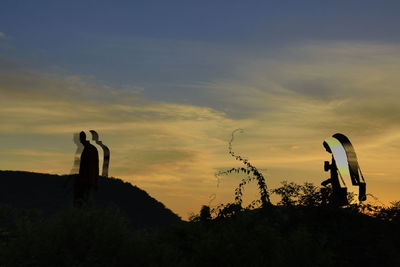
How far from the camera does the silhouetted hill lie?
108 ft

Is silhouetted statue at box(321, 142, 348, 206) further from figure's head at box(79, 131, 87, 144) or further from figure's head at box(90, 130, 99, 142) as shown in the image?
figure's head at box(90, 130, 99, 142)

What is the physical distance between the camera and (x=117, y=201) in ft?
112

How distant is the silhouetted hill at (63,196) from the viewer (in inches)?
1291

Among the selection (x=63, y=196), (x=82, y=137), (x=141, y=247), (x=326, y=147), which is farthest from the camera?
(x=63, y=196)

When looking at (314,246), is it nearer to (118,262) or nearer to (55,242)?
(118,262)

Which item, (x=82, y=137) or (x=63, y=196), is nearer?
(x=82, y=137)

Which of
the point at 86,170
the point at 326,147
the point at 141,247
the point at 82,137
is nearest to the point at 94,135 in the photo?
the point at 82,137

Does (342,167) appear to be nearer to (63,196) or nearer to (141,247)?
(141,247)

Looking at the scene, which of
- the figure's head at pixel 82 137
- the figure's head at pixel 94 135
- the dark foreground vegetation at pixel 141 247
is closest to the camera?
the dark foreground vegetation at pixel 141 247

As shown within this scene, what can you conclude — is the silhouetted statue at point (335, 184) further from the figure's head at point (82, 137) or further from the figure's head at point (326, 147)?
the figure's head at point (82, 137)

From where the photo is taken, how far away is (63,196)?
111ft

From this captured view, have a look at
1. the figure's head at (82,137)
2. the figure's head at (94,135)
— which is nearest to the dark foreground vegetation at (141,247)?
the figure's head at (82,137)

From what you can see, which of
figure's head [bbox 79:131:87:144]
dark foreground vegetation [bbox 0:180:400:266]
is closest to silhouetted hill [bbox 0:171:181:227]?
figure's head [bbox 79:131:87:144]

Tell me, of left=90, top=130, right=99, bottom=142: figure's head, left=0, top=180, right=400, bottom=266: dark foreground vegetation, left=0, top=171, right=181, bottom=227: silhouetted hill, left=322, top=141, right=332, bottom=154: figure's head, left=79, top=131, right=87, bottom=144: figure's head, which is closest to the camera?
left=0, top=180, right=400, bottom=266: dark foreground vegetation
